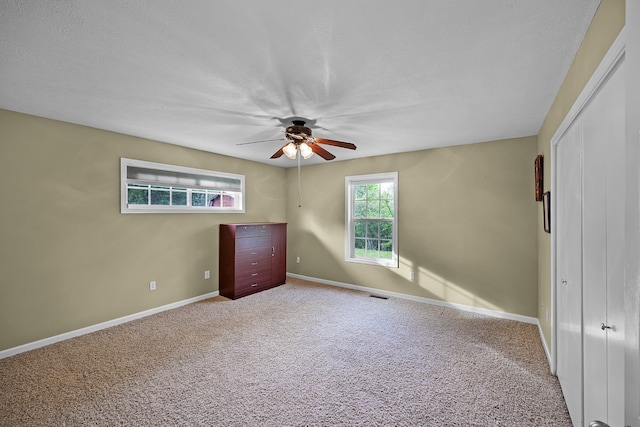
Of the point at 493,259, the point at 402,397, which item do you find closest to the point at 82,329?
the point at 402,397

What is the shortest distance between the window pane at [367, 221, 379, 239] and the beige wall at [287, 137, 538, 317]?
49 cm

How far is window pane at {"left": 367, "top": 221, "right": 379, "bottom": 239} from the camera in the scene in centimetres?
498

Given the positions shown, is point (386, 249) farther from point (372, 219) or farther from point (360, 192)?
point (360, 192)

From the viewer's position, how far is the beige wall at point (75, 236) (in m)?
2.78

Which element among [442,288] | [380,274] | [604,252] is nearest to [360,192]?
[380,274]

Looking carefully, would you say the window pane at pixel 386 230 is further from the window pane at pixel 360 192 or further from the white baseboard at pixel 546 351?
the white baseboard at pixel 546 351

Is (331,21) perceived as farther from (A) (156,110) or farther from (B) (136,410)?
(B) (136,410)

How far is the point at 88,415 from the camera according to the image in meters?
1.94

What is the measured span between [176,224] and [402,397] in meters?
3.65

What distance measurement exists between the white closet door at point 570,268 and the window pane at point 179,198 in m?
4.49

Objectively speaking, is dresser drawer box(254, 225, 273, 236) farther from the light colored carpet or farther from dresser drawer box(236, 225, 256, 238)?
the light colored carpet

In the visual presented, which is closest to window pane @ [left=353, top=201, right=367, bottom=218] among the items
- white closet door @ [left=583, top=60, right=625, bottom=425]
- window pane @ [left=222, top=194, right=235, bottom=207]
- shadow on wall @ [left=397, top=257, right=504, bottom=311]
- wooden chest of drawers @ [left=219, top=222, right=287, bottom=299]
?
shadow on wall @ [left=397, top=257, right=504, bottom=311]

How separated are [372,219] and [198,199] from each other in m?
2.95

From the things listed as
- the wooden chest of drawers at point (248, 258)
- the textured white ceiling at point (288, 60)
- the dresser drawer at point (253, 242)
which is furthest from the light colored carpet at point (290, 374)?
the textured white ceiling at point (288, 60)
